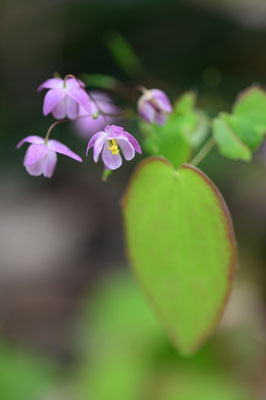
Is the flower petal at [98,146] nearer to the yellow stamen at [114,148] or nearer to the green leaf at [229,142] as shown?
the yellow stamen at [114,148]

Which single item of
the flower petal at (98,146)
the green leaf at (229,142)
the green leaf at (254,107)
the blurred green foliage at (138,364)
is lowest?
the blurred green foliage at (138,364)

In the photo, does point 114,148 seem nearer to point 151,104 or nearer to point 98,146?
point 98,146

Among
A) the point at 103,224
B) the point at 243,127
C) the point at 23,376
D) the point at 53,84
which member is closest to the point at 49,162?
the point at 53,84

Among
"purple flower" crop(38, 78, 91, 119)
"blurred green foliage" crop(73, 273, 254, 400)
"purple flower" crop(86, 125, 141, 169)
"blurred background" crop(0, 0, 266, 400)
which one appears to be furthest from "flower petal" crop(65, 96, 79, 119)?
"blurred green foliage" crop(73, 273, 254, 400)

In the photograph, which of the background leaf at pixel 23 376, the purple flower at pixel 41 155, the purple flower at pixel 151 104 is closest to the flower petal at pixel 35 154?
the purple flower at pixel 41 155

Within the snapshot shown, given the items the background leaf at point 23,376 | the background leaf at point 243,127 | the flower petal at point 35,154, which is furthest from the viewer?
the background leaf at point 23,376

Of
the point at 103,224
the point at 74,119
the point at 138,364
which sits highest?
the point at 74,119

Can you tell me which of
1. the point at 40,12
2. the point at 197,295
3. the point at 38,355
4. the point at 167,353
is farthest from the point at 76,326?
the point at 40,12
